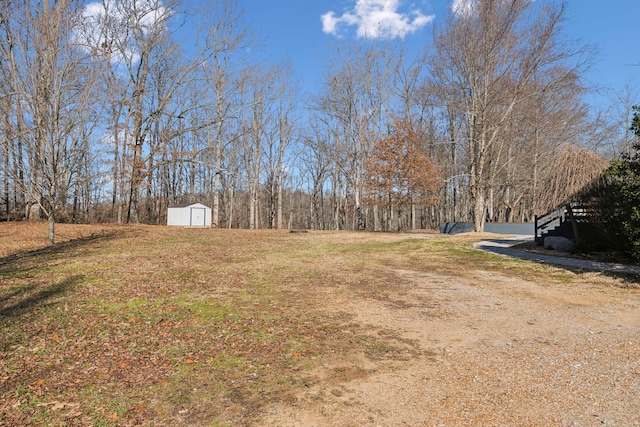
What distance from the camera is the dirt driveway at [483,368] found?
2.91 meters

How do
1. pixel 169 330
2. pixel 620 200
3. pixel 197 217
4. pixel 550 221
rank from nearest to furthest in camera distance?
pixel 169 330
pixel 620 200
pixel 550 221
pixel 197 217

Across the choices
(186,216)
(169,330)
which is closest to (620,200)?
(169,330)

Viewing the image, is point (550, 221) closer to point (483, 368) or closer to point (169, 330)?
point (483, 368)

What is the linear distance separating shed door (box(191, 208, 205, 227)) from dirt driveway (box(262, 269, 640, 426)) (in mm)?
22682

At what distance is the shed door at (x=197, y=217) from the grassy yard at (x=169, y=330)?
53.1ft

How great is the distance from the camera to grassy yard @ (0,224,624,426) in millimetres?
3104

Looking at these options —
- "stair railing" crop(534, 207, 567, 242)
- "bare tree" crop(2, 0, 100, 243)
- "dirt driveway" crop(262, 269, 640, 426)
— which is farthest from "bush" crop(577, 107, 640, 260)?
"bare tree" crop(2, 0, 100, 243)

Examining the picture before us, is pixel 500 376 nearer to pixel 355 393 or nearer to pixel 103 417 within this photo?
pixel 355 393

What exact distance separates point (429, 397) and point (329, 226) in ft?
156

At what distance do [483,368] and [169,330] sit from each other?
151 inches

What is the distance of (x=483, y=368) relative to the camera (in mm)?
3797

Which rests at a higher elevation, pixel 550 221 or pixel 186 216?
pixel 186 216

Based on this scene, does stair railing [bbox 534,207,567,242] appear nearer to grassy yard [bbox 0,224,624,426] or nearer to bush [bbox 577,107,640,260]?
bush [bbox 577,107,640,260]

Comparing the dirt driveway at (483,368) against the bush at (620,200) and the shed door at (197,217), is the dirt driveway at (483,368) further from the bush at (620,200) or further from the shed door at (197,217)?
the shed door at (197,217)
